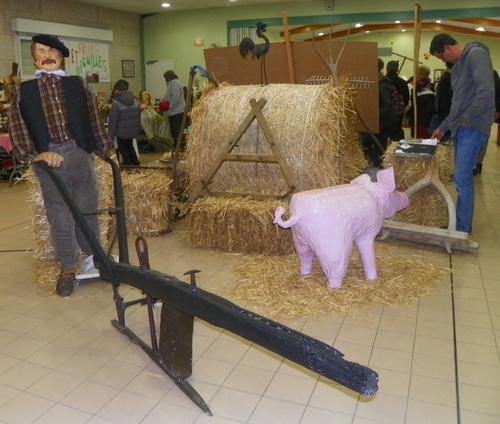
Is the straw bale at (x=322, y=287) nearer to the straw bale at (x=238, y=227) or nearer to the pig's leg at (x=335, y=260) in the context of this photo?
the pig's leg at (x=335, y=260)

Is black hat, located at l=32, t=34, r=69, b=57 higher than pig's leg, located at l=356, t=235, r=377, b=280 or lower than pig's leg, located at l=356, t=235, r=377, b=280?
higher

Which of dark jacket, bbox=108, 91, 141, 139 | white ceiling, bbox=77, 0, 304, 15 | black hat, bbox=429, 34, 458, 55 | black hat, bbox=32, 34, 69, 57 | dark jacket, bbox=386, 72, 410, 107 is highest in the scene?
white ceiling, bbox=77, 0, 304, 15

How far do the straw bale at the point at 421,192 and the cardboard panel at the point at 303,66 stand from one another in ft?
2.86

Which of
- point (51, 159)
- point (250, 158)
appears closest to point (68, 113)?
point (51, 159)

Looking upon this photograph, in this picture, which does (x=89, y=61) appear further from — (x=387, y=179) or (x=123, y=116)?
(x=387, y=179)

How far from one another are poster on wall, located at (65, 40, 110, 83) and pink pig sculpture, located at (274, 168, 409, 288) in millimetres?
9075

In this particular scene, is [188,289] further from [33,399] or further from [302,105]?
[302,105]

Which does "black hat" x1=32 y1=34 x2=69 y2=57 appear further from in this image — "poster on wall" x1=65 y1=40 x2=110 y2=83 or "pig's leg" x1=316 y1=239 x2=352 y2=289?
"poster on wall" x1=65 y1=40 x2=110 y2=83

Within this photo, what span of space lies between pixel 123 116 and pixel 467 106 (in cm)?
494

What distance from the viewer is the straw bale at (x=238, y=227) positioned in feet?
14.5

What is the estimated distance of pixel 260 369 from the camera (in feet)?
9.04

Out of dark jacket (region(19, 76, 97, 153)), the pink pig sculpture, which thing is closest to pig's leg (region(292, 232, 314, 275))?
the pink pig sculpture

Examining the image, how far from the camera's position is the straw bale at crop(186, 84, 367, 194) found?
446 centimetres

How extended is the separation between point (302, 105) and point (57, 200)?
2.06m
